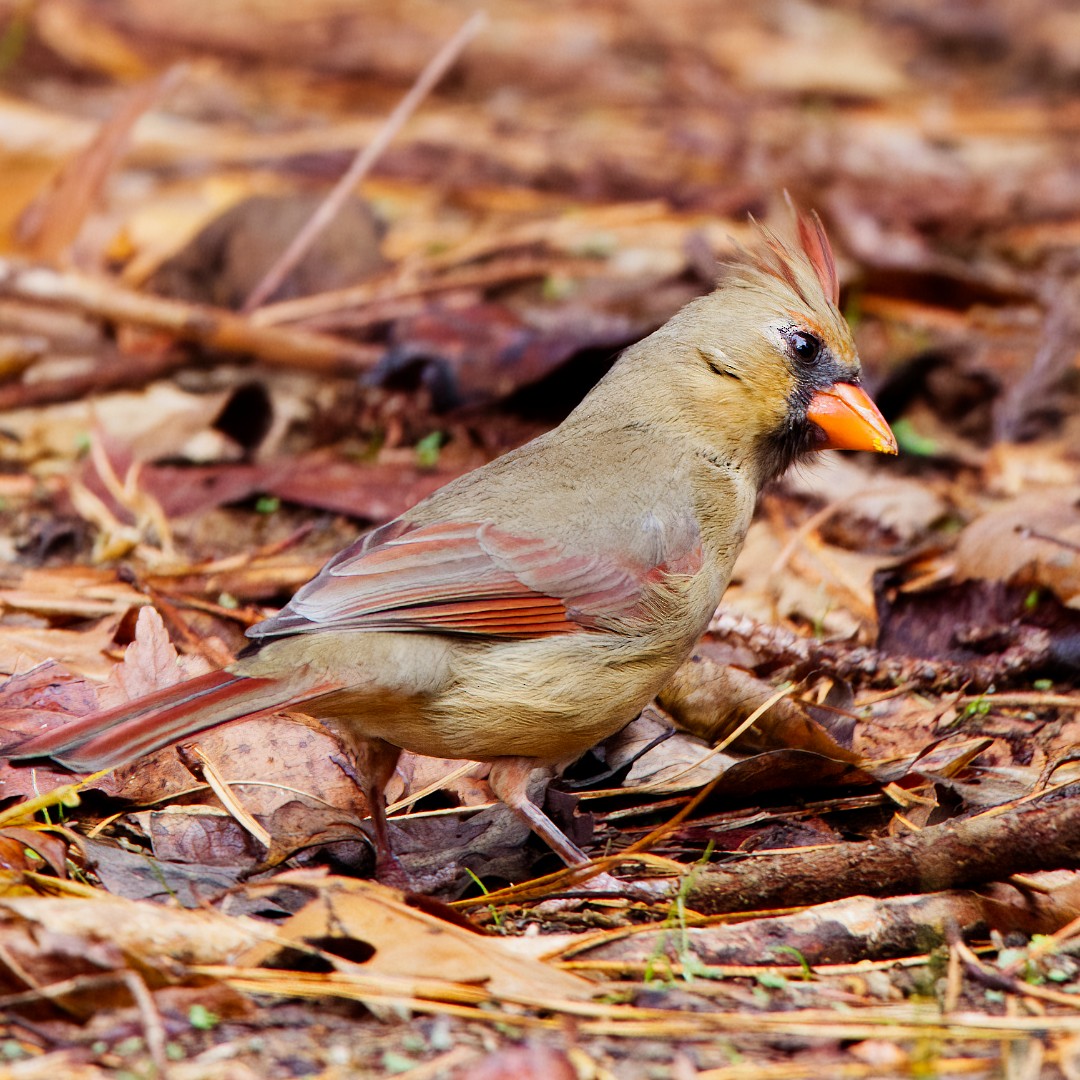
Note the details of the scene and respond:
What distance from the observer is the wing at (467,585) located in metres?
2.95

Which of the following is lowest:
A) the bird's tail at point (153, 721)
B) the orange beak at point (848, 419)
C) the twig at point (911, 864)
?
the twig at point (911, 864)

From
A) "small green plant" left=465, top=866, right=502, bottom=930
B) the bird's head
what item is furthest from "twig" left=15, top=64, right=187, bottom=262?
"small green plant" left=465, top=866, right=502, bottom=930

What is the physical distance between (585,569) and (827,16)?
871cm

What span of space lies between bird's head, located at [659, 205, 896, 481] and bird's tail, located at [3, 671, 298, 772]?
1.30 metres

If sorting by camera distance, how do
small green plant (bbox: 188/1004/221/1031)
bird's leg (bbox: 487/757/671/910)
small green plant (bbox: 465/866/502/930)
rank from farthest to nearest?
bird's leg (bbox: 487/757/671/910)
small green plant (bbox: 465/866/502/930)
small green plant (bbox: 188/1004/221/1031)

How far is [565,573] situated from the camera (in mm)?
3162

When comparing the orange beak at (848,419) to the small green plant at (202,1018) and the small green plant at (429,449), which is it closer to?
the small green plant at (429,449)

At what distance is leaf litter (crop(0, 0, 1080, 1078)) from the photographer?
234cm

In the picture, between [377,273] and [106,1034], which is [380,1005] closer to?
[106,1034]

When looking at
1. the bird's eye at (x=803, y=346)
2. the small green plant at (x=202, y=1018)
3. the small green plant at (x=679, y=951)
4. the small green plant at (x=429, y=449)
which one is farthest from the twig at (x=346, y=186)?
the small green plant at (x=202, y=1018)

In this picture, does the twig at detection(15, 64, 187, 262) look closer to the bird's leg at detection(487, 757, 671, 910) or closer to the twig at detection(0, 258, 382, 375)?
the twig at detection(0, 258, 382, 375)

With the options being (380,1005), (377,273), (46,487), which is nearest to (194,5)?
(377,273)

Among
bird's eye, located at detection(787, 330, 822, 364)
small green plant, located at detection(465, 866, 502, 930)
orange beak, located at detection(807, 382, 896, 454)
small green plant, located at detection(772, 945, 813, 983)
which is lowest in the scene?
small green plant, located at detection(465, 866, 502, 930)

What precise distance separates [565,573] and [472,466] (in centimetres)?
184
